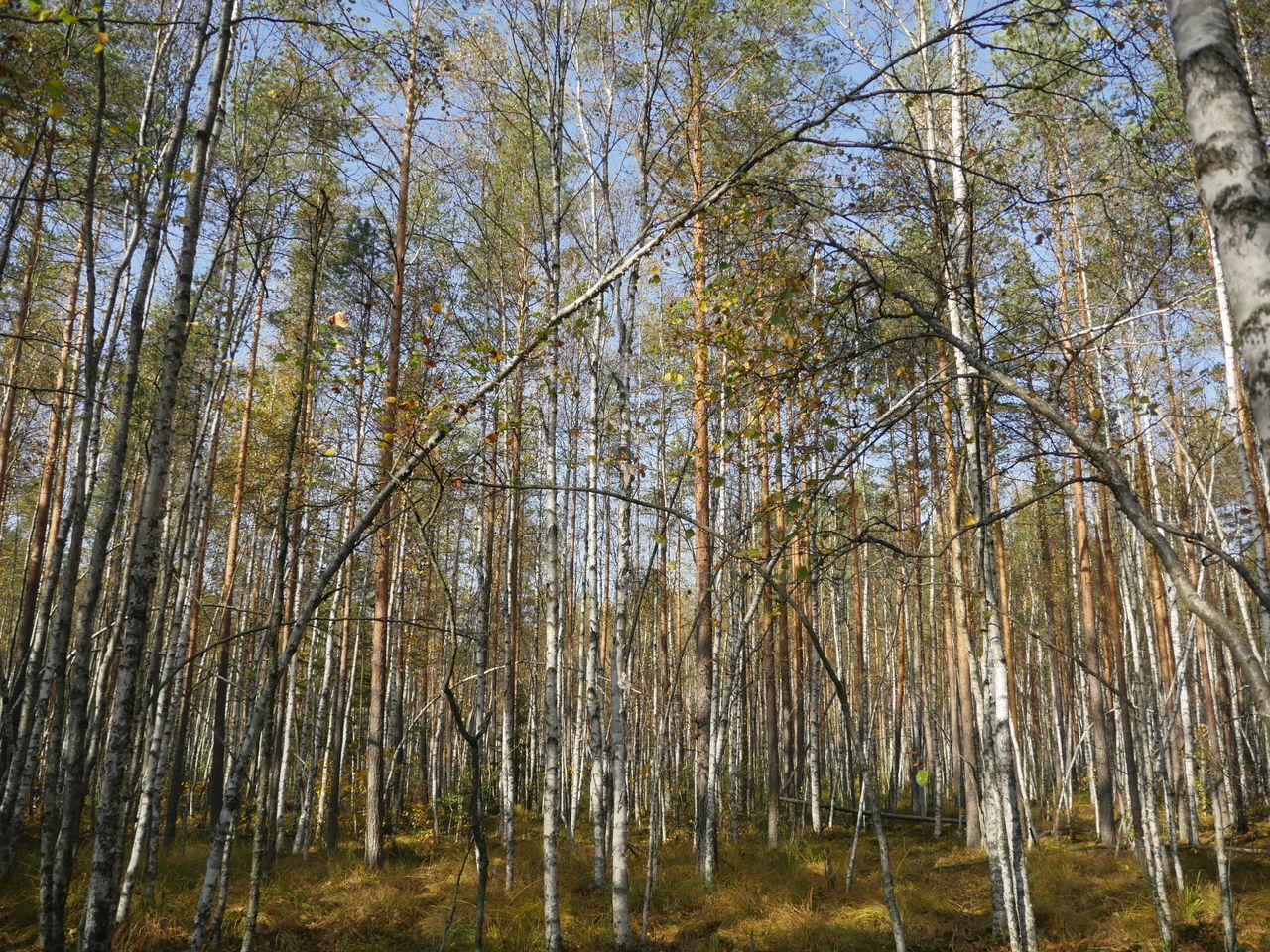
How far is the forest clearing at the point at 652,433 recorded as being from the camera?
10.9ft

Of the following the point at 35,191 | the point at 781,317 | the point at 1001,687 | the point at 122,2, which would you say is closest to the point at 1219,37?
the point at 781,317

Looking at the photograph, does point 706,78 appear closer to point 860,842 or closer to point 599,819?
point 599,819

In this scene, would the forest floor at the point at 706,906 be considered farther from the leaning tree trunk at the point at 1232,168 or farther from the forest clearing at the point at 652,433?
the leaning tree trunk at the point at 1232,168

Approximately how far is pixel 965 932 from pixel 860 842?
4648mm

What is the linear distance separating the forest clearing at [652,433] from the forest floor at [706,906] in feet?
0.24

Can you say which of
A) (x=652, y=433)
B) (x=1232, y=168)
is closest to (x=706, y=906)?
(x=652, y=433)

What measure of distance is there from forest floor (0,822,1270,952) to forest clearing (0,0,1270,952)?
73 millimetres

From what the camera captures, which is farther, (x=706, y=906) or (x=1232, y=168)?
(x=706, y=906)

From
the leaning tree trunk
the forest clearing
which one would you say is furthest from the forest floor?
the leaning tree trunk

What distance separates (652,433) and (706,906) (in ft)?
19.4

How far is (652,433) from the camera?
33.2 ft

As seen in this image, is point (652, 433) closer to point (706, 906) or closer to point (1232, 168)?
point (706, 906)

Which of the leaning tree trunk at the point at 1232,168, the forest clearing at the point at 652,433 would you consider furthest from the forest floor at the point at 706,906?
the leaning tree trunk at the point at 1232,168

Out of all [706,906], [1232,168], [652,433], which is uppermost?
[652,433]
